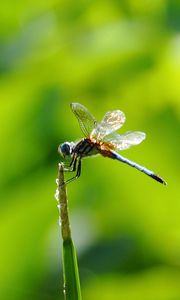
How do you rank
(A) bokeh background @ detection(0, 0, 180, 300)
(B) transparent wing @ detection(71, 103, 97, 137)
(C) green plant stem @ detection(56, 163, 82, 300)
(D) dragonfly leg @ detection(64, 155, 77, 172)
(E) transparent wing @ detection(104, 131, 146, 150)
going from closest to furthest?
(C) green plant stem @ detection(56, 163, 82, 300) → (D) dragonfly leg @ detection(64, 155, 77, 172) → (B) transparent wing @ detection(71, 103, 97, 137) → (E) transparent wing @ detection(104, 131, 146, 150) → (A) bokeh background @ detection(0, 0, 180, 300)

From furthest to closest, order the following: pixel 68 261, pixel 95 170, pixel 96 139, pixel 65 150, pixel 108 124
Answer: pixel 95 170
pixel 108 124
pixel 96 139
pixel 65 150
pixel 68 261

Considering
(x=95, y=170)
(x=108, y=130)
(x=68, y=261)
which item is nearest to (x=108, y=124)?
(x=108, y=130)

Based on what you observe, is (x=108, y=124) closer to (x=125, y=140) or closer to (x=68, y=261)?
(x=125, y=140)

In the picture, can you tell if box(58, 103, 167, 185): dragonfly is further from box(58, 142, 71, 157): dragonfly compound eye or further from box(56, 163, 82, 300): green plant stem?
box(56, 163, 82, 300): green plant stem

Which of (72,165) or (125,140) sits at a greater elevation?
(125,140)

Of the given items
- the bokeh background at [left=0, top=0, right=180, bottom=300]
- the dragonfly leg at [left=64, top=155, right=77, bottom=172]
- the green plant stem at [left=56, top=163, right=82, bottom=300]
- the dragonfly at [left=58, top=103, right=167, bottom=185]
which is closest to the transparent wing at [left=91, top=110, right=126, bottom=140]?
the dragonfly at [left=58, top=103, right=167, bottom=185]

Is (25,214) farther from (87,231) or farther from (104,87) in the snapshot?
(104,87)
